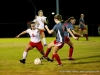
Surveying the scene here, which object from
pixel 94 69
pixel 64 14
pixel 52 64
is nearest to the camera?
pixel 94 69

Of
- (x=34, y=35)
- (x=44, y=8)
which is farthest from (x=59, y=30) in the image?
(x=44, y=8)

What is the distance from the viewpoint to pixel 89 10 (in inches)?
2810

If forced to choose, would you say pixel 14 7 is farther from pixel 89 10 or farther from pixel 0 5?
pixel 89 10

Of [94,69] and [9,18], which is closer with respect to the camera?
[94,69]

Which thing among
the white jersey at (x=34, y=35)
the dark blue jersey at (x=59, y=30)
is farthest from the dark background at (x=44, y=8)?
the dark blue jersey at (x=59, y=30)

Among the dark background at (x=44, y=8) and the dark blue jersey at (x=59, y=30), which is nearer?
the dark blue jersey at (x=59, y=30)

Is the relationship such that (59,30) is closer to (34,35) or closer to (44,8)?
(34,35)

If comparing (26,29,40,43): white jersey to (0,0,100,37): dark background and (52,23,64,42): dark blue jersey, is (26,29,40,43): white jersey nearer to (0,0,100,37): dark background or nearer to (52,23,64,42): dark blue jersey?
(52,23,64,42): dark blue jersey

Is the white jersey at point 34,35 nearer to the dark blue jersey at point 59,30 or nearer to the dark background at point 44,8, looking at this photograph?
the dark blue jersey at point 59,30

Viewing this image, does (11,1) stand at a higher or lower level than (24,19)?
higher

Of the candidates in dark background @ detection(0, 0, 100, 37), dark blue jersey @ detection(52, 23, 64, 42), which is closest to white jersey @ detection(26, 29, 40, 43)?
dark blue jersey @ detection(52, 23, 64, 42)

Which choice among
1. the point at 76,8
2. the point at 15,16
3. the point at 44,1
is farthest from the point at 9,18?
the point at 76,8

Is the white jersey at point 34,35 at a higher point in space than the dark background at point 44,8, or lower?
lower

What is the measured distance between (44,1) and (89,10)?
14.8m
